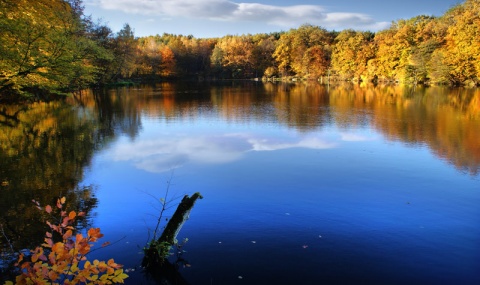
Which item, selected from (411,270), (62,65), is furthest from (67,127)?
(411,270)

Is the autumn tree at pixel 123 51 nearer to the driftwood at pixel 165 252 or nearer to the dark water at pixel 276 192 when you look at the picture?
the dark water at pixel 276 192

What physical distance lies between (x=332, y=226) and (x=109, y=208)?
17.6 ft

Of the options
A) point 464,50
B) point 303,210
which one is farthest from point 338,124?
point 464,50

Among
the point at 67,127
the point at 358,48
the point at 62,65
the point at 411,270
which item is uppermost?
the point at 358,48

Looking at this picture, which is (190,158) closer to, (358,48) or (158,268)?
(158,268)

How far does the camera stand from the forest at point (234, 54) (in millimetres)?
14195

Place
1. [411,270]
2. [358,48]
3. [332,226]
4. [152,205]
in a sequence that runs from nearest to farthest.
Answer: [411,270] → [332,226] → [152,205] → [358,48]

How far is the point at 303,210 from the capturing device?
29.3ft

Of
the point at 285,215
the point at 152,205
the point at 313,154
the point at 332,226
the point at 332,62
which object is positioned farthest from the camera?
the point at 332,62

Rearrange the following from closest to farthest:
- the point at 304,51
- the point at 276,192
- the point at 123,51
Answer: the point at 276,192, the point at 123,51, the point at 304,51

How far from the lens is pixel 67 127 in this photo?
21078 millimetres

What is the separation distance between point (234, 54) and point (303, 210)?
294 feet

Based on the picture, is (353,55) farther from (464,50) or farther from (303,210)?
(303,210)

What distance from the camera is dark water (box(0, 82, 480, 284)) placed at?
6676 mm
